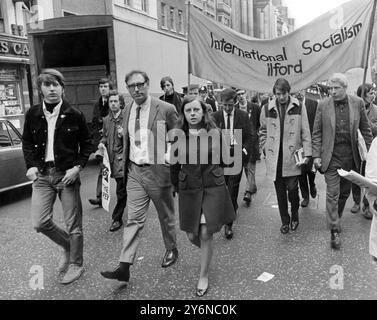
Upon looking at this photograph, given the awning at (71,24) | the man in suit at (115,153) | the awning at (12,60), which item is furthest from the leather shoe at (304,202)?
the awning at (12,60)

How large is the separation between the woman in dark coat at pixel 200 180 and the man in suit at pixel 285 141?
171 cm

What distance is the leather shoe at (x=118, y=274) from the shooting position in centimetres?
383

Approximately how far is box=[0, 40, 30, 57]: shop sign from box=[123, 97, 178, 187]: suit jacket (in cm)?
1505

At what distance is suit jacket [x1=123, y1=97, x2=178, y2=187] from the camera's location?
14.1ft

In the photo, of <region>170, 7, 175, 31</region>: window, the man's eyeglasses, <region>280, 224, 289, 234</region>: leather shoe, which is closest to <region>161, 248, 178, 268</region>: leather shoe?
<region>280, 224, 289, 234</region>: leather shoe

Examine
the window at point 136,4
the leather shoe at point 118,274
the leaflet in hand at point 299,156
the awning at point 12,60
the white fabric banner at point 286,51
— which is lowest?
the leather shoe at point 118,274

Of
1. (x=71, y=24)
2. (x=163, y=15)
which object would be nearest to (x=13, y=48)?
(x=71, y=24)

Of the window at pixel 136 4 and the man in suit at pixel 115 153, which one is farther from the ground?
the window at pixel 136 4

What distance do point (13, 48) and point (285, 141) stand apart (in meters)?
15.8

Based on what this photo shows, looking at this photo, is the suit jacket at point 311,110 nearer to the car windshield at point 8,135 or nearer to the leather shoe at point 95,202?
the leather shoe at point 95,202

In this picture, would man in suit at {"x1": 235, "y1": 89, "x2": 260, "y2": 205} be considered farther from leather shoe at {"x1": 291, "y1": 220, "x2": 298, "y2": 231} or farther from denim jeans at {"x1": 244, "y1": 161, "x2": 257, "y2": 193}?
leather shoe at {"x1": 291, "y1": 220, "x2": 298, "y2": 231}

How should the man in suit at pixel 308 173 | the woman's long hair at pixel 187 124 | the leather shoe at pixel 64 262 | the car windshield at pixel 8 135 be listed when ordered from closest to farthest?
the woman's long hair at pixel 187 124
the leather shoe at pixel 64 262
the man in suit at pixel 308 173
the car windshield at pixel 8 135

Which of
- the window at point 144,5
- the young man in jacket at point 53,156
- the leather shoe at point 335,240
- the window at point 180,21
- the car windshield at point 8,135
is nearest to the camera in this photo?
the young man in jacket at point 53,156
